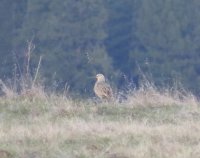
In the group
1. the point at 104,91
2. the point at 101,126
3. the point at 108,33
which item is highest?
the point at 101,126

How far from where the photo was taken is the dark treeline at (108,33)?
43438mm

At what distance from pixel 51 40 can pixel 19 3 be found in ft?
9.11

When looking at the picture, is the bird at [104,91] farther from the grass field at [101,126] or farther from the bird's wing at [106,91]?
the grass field at [101,126]

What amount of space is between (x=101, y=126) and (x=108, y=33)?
37274 mm

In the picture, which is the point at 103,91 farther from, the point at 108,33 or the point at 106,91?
the point at 108,33

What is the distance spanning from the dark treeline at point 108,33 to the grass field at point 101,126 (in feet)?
94.5

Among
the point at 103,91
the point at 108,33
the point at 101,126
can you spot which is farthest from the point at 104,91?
the point at 108,33

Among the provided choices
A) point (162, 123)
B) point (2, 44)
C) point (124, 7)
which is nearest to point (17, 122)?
point (162, 123)

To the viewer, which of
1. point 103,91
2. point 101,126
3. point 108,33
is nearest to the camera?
point 101,126

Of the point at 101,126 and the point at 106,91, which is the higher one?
the point at 101,126

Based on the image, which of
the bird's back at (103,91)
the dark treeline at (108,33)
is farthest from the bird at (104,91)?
the dark treeline at (108,33)

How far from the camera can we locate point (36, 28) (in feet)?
151

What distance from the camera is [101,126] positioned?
10992mm

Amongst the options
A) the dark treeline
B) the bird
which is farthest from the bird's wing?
the dark treeline
